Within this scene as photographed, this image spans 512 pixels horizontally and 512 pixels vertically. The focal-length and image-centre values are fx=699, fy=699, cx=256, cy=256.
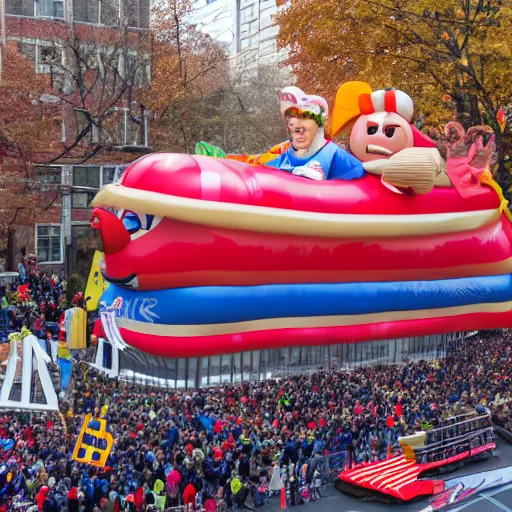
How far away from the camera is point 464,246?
21.9ft

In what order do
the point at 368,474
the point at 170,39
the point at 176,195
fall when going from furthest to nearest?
the point at 170,39
the point at 368,474
the point at 176,195

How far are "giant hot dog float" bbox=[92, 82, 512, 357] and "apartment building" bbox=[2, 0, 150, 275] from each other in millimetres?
10177

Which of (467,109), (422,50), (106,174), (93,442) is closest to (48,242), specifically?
(106,174)

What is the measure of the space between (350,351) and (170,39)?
44.9 ft

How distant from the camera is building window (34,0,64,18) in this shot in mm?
17328

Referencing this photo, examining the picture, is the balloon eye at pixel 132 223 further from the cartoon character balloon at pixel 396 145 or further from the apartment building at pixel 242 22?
the apartment building at pixel 242 22

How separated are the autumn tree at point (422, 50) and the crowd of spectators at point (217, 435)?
491 centimetres

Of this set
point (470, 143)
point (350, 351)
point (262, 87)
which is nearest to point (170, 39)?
point (262, 87)

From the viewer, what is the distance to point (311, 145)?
637 cm

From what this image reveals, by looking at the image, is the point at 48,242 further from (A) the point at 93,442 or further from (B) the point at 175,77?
(A) the point at 93,442

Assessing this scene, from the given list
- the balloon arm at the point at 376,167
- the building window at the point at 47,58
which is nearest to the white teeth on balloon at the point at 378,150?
the balloon arm at the point at 376,167

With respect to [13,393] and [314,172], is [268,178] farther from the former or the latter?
[13,393]

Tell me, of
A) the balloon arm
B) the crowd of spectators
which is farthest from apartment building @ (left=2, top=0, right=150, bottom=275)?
the balloon arm

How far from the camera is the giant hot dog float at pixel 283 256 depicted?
17.7 ft
